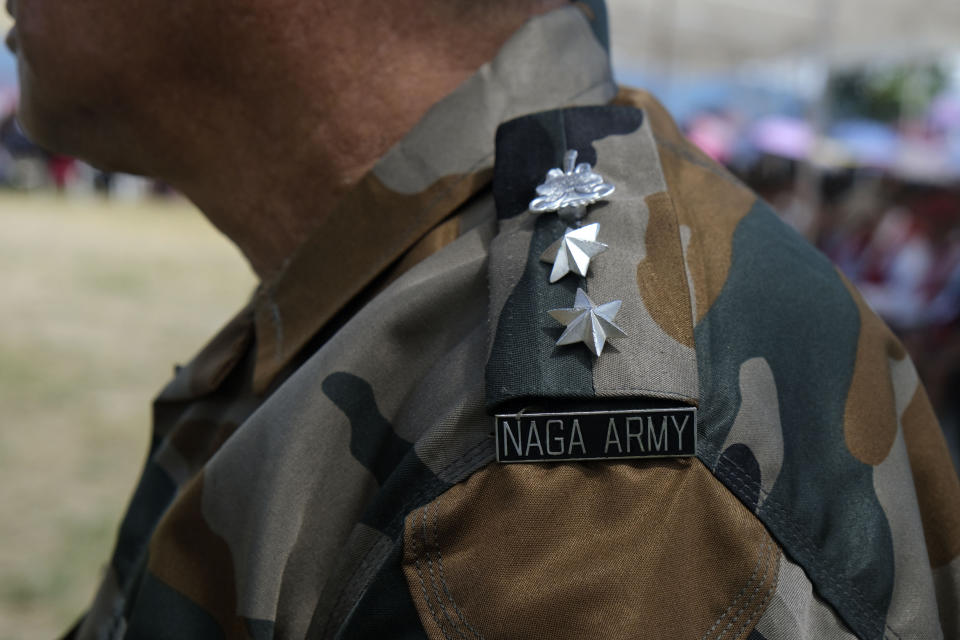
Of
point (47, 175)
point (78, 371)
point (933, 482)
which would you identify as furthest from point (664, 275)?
point (47, 175)

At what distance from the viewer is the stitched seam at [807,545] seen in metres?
0.66

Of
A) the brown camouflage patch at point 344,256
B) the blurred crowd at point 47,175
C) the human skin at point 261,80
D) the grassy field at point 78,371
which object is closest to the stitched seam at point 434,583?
the brown camouflage patch at point 344,256

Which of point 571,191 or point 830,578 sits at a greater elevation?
point 571,191

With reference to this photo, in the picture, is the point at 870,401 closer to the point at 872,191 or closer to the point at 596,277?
the point at 596,277

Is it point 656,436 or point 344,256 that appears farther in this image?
point 344,256

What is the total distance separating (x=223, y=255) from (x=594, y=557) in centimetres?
1083

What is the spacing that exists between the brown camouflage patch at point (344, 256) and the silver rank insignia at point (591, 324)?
0.27m

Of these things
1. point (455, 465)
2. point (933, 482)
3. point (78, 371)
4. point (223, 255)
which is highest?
point (455, 465)

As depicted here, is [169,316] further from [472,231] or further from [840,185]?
[472,231]

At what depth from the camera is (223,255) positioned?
10914 mm

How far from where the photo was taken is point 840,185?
28.1 ft

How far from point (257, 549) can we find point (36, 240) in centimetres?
1113

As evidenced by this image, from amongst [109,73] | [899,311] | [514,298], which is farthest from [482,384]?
[899,311]

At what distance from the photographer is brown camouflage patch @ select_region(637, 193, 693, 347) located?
2.19ft
